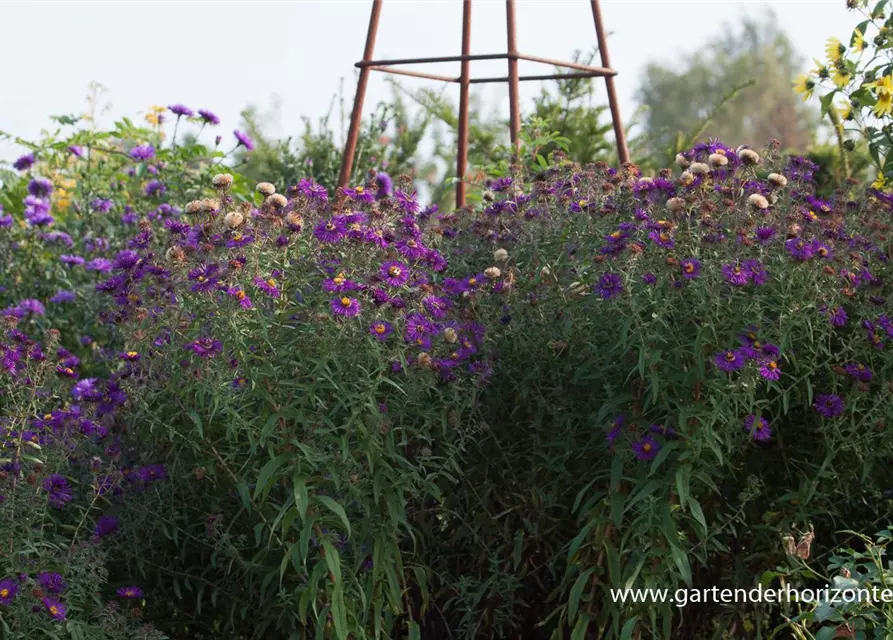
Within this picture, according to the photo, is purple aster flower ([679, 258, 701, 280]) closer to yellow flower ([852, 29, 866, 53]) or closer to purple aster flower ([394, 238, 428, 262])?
purple aster flower ([394, 238, 428, 262])

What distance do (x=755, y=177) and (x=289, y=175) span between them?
465cm

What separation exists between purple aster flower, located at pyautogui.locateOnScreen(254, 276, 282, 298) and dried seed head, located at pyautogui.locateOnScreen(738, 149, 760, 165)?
123 cm

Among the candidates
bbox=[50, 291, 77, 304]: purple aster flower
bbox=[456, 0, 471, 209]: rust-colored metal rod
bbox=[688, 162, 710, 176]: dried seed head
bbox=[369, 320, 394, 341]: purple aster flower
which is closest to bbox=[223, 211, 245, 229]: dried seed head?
bbox=[369, 320, 394, 341]: purple aster flower

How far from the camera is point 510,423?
2.87 meters

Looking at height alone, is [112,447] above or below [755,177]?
below

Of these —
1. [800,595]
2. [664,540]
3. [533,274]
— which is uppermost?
[533,274]

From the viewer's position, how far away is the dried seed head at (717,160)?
9.39 ft

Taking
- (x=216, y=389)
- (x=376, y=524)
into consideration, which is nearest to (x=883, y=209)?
(x=376, y=524)

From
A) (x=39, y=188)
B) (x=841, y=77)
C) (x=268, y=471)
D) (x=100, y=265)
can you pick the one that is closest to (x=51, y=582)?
(x=268, y=471)

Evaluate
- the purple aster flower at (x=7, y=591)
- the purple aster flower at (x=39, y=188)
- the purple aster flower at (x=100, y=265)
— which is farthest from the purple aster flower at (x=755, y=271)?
the purple aster flower at (x=39, y=188)

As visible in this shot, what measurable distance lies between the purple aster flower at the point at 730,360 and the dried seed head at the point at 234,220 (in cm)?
108

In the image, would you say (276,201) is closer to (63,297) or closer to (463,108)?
(463,108)

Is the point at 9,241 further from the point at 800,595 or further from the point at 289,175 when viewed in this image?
the point at 800,595

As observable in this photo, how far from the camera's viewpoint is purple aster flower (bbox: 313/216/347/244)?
2.58 m
